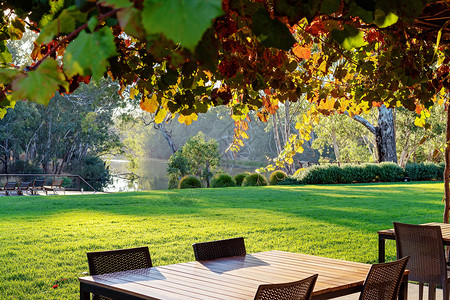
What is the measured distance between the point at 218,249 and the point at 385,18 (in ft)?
11.8

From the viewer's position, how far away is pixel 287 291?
2930mm

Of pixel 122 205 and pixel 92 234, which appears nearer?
pixel 92 234

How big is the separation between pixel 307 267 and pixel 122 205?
485 inches

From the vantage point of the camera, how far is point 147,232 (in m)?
11.1

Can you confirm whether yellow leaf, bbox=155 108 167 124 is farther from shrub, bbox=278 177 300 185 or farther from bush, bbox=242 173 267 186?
shrub, bbox=278 177 300 185

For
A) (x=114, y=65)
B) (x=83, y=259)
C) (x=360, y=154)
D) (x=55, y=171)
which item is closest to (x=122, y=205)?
(x=83, y=259)

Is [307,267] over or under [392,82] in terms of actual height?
under

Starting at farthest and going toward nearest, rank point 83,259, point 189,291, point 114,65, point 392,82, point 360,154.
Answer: point 360,154 < point 83,259 < point 392,82 < point 189,291 < point 114,65

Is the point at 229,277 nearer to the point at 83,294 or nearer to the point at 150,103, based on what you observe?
the point at 83,294

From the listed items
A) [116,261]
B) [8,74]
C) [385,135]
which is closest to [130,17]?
[8,74]

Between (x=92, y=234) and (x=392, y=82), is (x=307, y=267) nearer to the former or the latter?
(x=392, y=82)

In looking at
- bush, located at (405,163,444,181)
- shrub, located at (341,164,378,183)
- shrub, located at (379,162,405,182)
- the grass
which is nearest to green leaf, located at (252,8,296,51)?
the grass

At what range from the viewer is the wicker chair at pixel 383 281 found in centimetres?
342

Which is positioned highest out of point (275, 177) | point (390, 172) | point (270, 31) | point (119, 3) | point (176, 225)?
point (270, 31)
